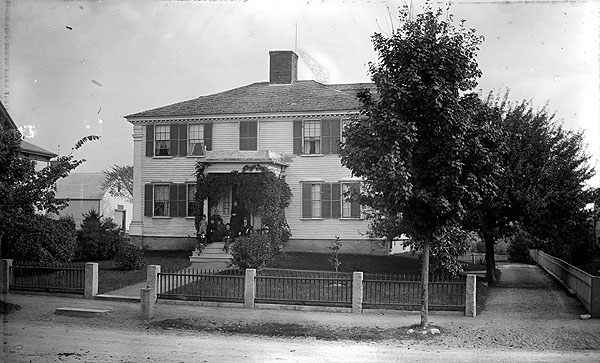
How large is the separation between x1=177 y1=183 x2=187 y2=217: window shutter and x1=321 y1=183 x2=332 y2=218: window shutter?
17.9ft

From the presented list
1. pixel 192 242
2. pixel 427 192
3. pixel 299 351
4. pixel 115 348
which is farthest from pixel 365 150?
pixel 192 242

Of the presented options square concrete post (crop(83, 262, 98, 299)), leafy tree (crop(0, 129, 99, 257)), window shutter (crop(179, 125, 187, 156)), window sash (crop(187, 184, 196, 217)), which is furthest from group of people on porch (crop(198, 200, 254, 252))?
leafy tree (crop(0, 129, 99, 257))

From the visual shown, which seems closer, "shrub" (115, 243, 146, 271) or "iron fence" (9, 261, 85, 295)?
"iron fence" (9, 261, 85, 295)

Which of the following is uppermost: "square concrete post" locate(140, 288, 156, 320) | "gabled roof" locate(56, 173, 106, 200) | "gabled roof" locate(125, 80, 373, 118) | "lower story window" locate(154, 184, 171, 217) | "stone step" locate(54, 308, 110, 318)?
"gabled roof" locate(125, 80, 373, 118)

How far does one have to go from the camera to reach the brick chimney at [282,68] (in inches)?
963

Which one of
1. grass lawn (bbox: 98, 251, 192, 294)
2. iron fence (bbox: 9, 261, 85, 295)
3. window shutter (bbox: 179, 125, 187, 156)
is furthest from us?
window shutter (bbox: 179, 125, 187, 156)

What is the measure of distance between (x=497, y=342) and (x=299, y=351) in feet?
12.5

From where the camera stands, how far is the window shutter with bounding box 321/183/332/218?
23938 mm

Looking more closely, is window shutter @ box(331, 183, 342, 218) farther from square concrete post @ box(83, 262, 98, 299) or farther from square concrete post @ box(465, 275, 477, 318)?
square concrete post @ box(83, 262, 98, 299)

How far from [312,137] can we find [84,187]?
23.1 meters

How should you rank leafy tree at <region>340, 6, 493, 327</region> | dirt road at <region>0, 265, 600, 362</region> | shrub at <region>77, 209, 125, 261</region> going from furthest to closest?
shrub at <region>77, 209, 125, 261</region>, leafy tree at <region>340, 6, 493, 327</region>, dirt road at <region>0, 265, 600, 362</region>

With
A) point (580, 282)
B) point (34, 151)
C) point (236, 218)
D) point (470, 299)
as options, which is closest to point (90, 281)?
point (236, 218)

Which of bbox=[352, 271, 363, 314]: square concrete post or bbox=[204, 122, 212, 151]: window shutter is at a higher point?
bbox=[204, 122, 212, 151]: window shutter

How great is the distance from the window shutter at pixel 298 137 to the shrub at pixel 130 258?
7.09m
